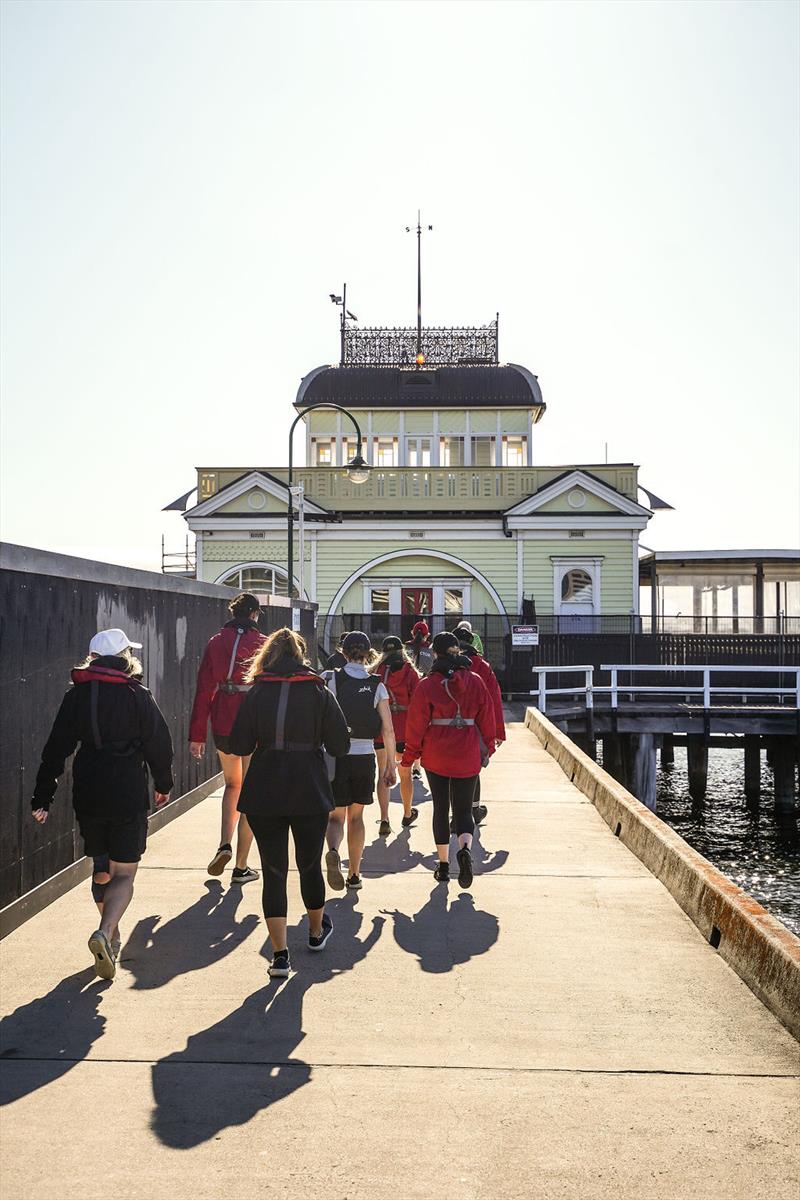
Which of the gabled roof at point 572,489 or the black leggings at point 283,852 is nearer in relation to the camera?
the black leggings at point 283,852

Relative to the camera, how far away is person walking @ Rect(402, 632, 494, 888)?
28.1 ft

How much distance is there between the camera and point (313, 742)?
6414mm

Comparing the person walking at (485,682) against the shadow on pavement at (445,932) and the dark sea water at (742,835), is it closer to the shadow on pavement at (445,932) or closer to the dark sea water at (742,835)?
the shadow on pavement at (445,932)

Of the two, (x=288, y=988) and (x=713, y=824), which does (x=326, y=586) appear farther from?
(x=288, y=988)

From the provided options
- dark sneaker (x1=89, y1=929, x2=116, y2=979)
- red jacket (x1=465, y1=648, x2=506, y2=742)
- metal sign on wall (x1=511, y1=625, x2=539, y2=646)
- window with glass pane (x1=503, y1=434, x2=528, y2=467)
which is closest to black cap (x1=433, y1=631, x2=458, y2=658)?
red jacket (x1=465, y1=648, x2=506, y2=742)

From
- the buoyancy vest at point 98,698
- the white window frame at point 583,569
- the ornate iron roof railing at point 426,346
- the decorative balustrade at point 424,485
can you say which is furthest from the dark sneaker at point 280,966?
the ornate iron roof railing at point 426,346

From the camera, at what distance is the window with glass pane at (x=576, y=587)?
110 feet

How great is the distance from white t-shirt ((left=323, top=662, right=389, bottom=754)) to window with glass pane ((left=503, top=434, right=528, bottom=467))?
99.5 ft

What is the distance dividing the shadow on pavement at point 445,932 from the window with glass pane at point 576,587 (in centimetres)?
2595

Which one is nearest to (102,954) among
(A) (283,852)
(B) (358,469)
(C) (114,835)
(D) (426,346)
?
(C) (114,835)

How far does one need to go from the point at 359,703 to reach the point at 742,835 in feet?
59.1

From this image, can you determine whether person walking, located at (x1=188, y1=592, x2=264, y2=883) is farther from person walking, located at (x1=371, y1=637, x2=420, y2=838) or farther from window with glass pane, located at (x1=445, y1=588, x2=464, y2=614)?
window with glass pane, located at (x1=445, y1=588, x2=464, y2=614)

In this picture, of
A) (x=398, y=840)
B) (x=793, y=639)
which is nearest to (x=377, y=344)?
(x=793, y=639)

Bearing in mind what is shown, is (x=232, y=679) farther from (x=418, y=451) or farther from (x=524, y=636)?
(x=418, y=451)
